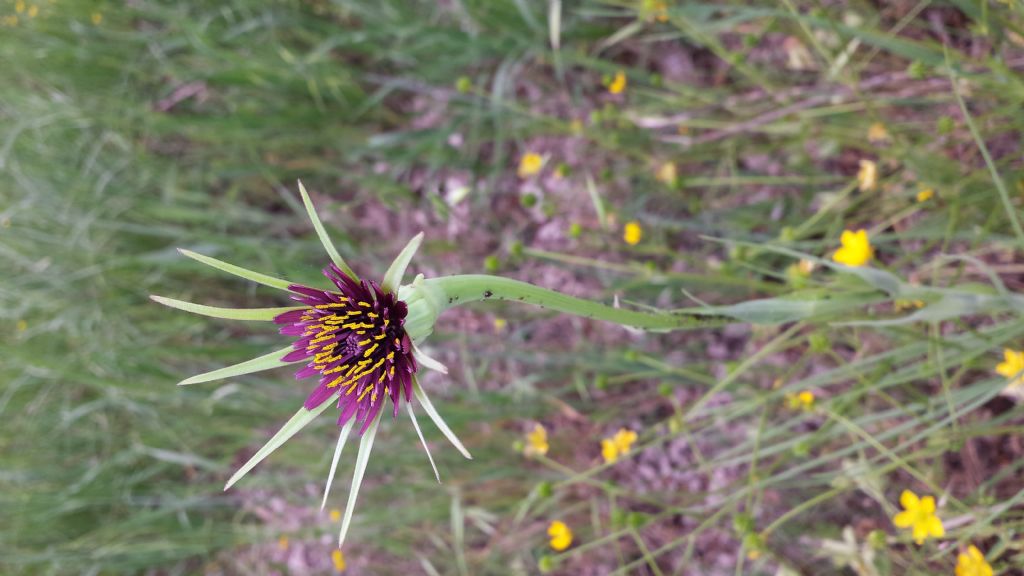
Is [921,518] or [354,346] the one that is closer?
[354,346]

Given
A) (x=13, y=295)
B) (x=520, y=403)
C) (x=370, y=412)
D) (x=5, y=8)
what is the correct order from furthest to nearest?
(x=5, y=8) → (x=13, y=295) → (x=520, y=403) → (x=370, y=412)

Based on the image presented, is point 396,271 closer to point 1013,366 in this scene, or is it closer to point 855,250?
point 855,250

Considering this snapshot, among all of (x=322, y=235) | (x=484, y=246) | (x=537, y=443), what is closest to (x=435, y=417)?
(x=322, y=235)

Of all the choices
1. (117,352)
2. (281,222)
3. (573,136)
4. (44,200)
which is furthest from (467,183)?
(44,200)

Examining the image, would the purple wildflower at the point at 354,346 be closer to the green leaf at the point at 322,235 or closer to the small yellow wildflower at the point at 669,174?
the green leaf at the point at 322,235

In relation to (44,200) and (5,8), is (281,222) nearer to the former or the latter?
(44,200)

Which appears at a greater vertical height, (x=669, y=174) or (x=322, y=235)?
(x=322, y=235)

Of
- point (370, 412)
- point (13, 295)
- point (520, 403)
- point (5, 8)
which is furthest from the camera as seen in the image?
point (5, 8)
